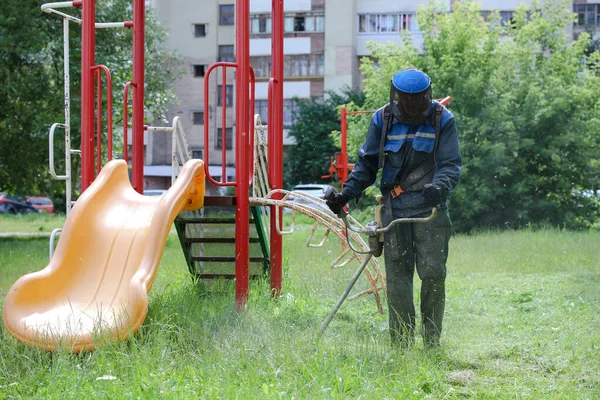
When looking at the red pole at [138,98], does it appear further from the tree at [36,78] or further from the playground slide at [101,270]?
the tree at [36,78]

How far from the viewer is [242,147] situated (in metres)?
6.97

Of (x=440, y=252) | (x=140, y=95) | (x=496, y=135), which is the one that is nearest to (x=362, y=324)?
(x=440, y=252)

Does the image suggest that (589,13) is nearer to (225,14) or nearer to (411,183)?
(225,14)

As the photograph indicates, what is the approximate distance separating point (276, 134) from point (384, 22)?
37314 mm

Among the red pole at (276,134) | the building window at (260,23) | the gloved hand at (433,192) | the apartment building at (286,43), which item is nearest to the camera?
the gloved hand at (433,192)

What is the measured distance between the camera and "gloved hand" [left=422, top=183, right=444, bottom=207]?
532 cm

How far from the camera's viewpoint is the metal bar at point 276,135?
8.04m

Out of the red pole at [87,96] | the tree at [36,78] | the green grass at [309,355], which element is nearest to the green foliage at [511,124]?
the tree at [36,78]

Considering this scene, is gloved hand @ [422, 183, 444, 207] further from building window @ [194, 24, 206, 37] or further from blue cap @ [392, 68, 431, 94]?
building window @ [194, 24, 206, 37]

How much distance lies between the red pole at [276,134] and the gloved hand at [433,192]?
2.76 meters

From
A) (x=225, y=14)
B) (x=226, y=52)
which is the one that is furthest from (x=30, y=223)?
(x=225, y=14)

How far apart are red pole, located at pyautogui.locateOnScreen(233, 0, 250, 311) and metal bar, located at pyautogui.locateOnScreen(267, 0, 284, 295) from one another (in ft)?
3.07

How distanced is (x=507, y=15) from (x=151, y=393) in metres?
41.1

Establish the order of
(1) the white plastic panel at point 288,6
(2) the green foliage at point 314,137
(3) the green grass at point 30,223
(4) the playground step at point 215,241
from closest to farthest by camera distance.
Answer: (4) the playground step at point 215,241
(3) the green grass at point 30,223
(2) the green foliage at point 314,137
(1) the white plastic panel at point 288,6
